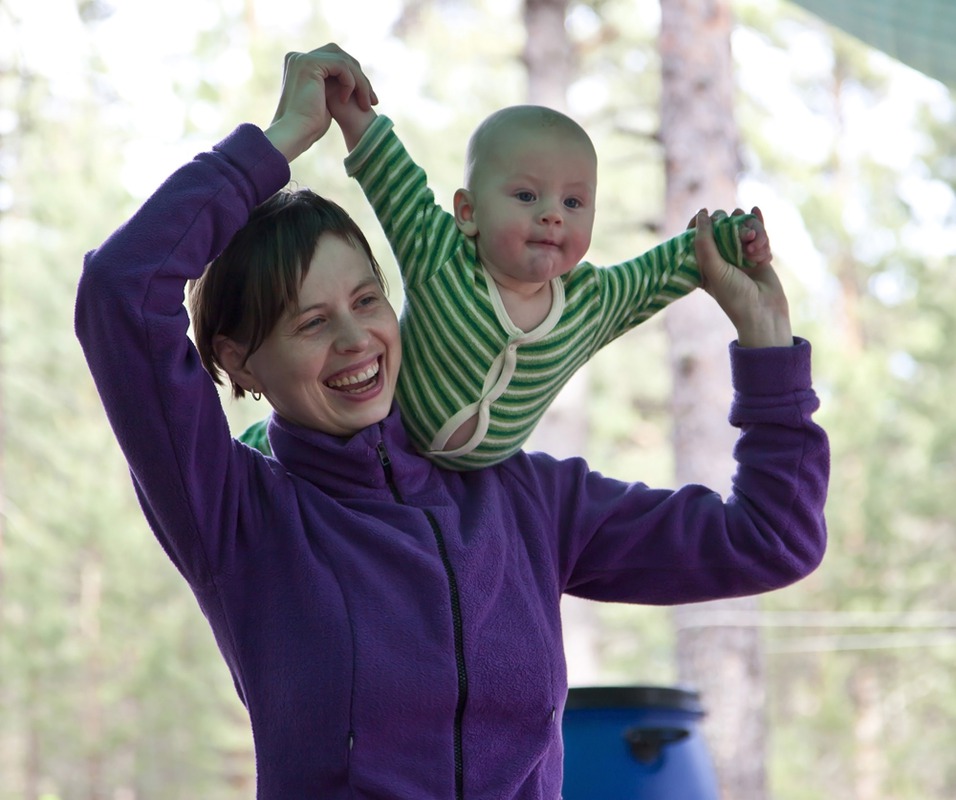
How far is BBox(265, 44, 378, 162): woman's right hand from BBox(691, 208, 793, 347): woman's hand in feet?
1.48

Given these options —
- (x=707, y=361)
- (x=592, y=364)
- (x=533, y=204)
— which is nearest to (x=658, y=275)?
(x=533, y=204)

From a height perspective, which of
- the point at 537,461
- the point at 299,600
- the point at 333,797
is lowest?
the point at 333,797

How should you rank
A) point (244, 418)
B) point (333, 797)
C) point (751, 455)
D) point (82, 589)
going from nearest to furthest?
point (333, 797), point (751, 455), point (244, 418), point (82, 589)

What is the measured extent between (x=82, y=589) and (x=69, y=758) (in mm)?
1859

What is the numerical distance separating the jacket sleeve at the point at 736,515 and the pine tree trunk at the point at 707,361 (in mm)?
4042

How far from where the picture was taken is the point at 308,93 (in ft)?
4.77

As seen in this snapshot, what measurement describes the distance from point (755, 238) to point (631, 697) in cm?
111

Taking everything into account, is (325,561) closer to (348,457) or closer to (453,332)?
(348,457)

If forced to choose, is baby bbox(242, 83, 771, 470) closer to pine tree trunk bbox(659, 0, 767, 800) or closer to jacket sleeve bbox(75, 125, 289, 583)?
jacket sleeve bbox(75, 125, 289, 583)

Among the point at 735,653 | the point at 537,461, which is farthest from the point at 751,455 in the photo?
the point at 735,653

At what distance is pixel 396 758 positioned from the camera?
4.42 ft

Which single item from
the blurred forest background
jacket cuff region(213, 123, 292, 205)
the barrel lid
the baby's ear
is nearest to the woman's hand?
the baby's ear

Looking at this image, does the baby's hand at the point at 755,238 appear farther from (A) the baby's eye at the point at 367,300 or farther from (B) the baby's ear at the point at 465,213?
(A) the baby's eye at the point at 367,300

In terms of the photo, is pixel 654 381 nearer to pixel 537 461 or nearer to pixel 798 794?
pixel 798 794
